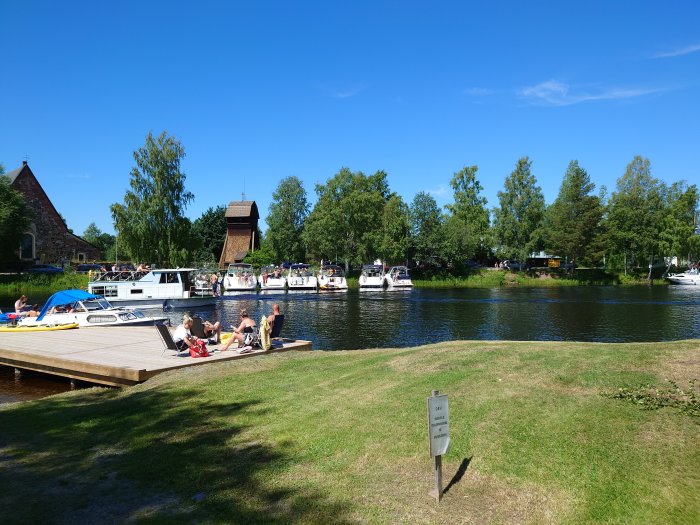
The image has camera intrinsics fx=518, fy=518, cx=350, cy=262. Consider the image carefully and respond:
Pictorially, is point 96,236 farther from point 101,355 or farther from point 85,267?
point 101,355

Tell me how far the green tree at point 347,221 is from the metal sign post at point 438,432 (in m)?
70.4

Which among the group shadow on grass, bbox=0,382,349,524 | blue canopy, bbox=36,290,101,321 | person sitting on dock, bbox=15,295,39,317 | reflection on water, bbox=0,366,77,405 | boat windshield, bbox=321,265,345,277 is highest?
boat windshield, bbox=321,265,345,277

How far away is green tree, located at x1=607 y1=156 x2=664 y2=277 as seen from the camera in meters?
77.8

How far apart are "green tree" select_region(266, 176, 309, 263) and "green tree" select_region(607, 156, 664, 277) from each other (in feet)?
163

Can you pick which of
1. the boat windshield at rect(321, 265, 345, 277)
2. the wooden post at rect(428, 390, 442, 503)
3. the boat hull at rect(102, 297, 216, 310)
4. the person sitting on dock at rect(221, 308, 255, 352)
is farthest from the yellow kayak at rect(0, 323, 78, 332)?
the boat windshield at rect(321, 265, 345, 277)

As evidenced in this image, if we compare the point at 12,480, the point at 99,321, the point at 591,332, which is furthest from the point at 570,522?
the point at 591,332

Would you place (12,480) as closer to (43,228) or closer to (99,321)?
(99,321)

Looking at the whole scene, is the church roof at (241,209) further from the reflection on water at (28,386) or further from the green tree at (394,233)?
the reflection on water at (28,386)

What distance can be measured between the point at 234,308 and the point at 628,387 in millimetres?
41040

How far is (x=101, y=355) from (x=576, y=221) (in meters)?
75.9

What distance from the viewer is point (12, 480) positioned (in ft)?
23.4

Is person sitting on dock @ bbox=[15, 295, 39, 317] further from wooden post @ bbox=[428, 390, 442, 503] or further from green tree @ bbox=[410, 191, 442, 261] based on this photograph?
green tree @ bbox=[410, 191, 442, 261]

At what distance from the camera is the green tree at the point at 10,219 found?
60.4m

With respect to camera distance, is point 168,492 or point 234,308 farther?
point 234,308
